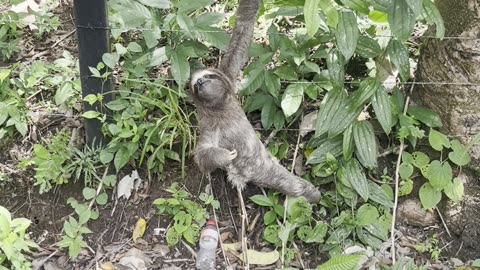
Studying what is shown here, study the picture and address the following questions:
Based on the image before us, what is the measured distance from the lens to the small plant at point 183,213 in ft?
13.5

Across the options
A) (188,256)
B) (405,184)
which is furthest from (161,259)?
(405,184)

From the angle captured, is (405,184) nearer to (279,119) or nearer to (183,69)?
(279,119)

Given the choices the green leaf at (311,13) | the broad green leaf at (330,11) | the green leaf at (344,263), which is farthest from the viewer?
the green leaf at (344,263)

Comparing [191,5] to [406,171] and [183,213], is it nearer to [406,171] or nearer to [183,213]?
[183,213]

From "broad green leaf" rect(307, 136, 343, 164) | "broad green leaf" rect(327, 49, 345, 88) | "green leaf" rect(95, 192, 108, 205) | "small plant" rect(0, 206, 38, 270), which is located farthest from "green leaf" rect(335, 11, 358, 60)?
"small plant" rect(0, 206, 38, 270)

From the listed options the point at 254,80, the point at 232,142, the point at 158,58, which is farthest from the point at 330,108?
the point at 158,58

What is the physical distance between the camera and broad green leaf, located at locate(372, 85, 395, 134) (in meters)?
3.88

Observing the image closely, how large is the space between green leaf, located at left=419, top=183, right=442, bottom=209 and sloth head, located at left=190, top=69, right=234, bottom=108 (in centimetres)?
141

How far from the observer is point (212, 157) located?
3.86m

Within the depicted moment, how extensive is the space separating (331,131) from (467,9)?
3.64 feet

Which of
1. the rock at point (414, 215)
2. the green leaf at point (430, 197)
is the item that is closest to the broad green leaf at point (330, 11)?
the green leaf at point (430, 197)

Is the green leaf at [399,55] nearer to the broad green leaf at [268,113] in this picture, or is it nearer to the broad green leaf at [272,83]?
the broad green leaf at [272,83]

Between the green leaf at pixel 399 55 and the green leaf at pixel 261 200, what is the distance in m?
1.17

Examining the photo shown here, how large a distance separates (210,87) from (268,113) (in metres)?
0.54
